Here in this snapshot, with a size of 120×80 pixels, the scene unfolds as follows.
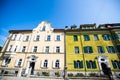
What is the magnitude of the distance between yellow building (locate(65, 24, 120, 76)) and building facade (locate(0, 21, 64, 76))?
2.53 m

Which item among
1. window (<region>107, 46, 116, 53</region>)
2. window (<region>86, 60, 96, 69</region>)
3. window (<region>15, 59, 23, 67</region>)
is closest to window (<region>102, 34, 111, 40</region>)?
window (<region>107, 46, 116, 53</region>)

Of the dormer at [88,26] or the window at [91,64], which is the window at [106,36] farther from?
the window at [91,64]

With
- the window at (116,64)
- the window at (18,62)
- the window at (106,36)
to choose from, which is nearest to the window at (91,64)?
the window at (116,64)

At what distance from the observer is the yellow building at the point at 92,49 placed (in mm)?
21953

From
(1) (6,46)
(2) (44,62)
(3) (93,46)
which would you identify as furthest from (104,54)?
(1) (6,46)

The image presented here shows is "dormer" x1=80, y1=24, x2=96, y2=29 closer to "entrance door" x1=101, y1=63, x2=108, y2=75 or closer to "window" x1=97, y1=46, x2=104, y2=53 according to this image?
"window" x1=97, y1=46, x2=104, y2=53

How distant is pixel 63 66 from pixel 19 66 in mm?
10407

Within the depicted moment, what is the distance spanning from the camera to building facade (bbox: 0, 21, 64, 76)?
75.1 feet

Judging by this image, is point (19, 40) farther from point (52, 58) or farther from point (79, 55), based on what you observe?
point (79, 55)

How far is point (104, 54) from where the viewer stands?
23.5 m

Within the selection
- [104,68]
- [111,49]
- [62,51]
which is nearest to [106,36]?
[111,49]

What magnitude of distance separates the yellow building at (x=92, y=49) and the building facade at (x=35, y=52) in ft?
8.32

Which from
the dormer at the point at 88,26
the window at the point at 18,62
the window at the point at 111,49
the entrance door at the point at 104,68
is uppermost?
the dormer at the point at 88,26

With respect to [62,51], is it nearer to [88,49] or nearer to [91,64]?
[88,49]
